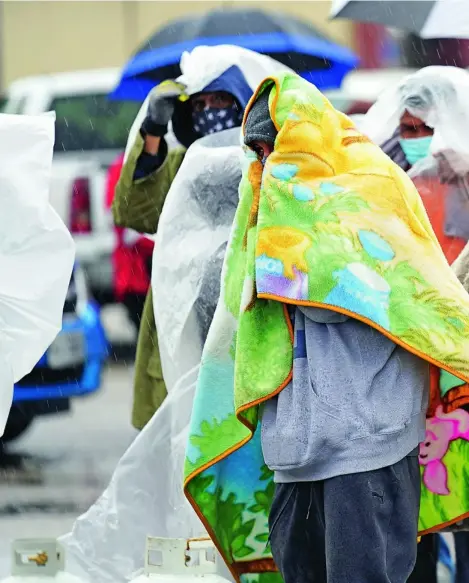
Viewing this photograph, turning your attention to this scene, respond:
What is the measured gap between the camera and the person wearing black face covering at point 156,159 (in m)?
5.26

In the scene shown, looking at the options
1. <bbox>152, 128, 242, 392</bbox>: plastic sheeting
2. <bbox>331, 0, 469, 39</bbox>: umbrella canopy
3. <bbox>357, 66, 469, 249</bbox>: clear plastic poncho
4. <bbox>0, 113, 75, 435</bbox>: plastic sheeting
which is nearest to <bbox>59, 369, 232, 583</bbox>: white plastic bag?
<bbox>152, 128, 242, 392</bbox>: plastic sheeting

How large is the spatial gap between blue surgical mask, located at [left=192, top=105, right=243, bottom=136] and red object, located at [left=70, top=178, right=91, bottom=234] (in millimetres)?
6441

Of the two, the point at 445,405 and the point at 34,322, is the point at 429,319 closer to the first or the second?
the point at 445,405

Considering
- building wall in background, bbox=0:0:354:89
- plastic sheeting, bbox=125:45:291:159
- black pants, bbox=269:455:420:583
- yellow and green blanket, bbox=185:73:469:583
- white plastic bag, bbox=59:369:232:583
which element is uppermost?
yellow and green blanket, bbox=185:73:469:583

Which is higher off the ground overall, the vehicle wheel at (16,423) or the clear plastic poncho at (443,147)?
the clear plastic poncho at (443,147)

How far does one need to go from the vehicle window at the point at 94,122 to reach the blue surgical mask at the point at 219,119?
276 inches

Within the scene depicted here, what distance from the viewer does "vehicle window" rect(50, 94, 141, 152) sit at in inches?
487

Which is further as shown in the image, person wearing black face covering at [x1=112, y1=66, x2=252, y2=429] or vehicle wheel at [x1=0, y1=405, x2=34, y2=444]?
vehicle wheel at [x1=0, y1=405, x2=34, y2=444]

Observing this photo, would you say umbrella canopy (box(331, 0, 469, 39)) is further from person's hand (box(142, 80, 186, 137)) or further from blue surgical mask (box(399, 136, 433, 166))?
person's hand (box(142, 80, 186, 137))

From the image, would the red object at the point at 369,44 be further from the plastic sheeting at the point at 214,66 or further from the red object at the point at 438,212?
the red object at the point at 438,212

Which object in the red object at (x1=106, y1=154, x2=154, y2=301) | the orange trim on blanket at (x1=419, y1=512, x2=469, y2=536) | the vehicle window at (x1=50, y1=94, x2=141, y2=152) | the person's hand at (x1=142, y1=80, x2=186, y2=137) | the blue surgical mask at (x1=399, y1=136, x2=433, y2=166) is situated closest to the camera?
the orange trim on blanket at (x1=419, y1=512, x2=469, y2=536)

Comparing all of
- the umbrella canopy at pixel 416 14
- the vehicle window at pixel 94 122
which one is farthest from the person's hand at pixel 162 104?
the vehicle window at pixel 94 122

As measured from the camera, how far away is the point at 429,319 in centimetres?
363

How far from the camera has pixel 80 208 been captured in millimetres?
11719
